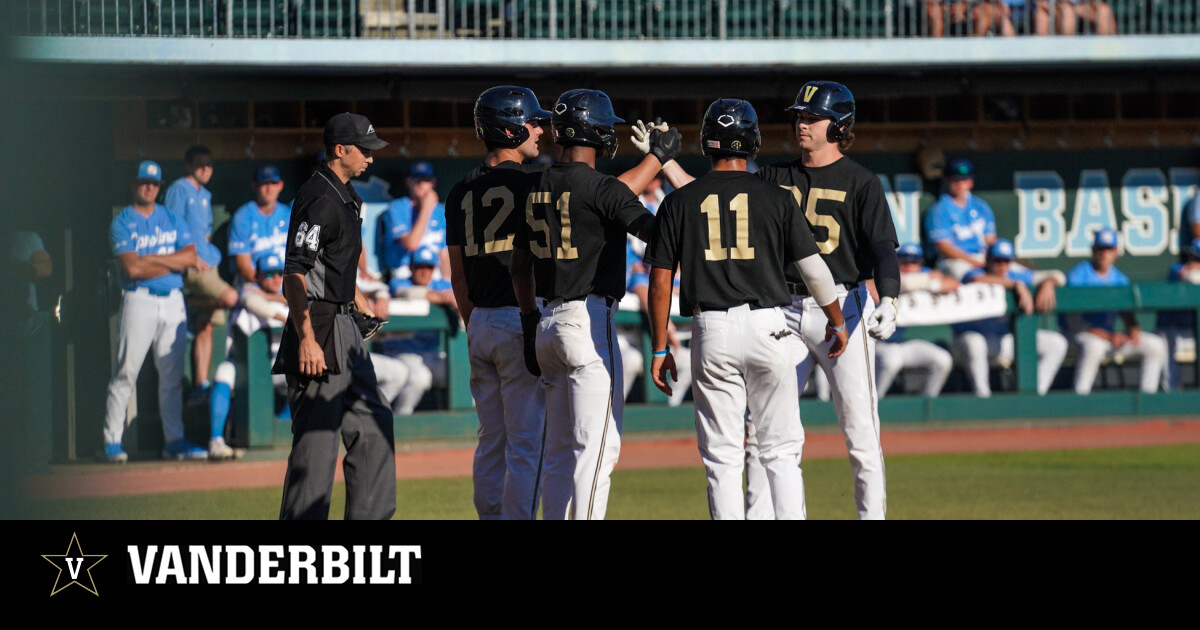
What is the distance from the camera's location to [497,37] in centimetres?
1540

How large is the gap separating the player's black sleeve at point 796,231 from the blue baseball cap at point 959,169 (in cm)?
975

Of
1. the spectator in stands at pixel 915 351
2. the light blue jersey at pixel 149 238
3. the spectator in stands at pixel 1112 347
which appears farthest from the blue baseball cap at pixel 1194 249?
the light blue jersey at pixel 149 238

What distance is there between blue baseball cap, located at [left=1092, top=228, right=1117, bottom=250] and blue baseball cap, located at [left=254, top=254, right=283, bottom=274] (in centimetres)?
896

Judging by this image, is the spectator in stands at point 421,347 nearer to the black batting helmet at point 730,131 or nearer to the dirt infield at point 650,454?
the dirt infield at point 650,454

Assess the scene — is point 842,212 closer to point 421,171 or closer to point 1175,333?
point 421,171

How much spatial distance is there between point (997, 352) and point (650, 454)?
430 centimetres

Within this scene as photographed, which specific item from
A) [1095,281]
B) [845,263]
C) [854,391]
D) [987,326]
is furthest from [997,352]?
[854,391]

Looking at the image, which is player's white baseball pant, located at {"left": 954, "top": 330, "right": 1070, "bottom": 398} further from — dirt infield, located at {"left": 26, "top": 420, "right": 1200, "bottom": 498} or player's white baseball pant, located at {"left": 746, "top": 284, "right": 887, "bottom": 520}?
player's white baseball pant, located at {"left": 746, "top": 284, "right": 887, "bottom": 520}

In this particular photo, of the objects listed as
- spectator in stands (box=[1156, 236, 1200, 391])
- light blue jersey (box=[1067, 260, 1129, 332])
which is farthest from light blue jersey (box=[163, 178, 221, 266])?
spectator in stands (box=[1156, 236, 1200, 391])

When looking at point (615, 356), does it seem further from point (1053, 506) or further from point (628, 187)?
point (1053, 506)

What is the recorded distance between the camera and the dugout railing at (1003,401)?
12.9m
